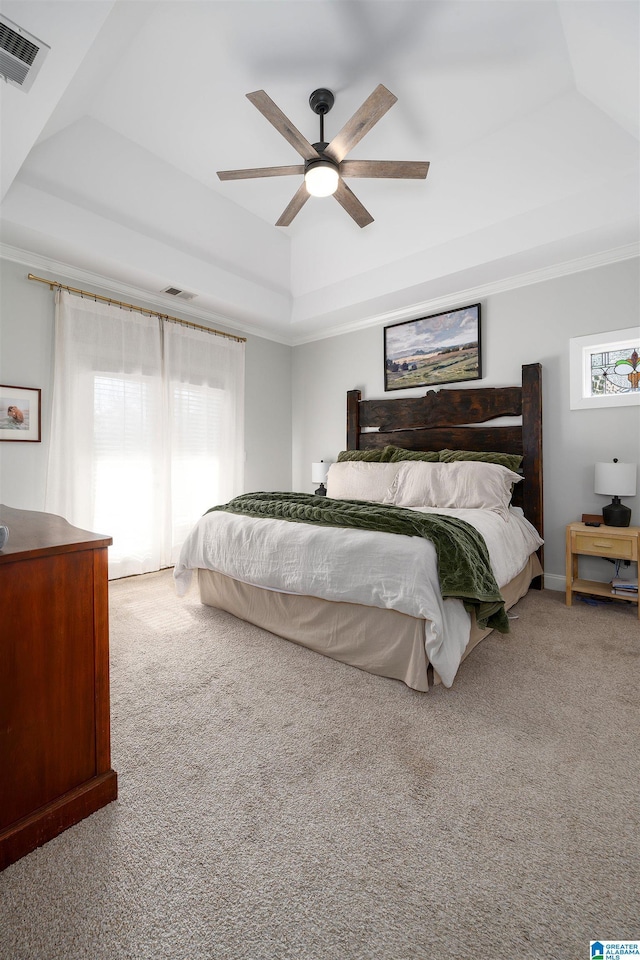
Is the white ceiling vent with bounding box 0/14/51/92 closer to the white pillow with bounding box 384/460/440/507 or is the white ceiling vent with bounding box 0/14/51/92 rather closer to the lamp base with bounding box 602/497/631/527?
the white pillow with bounding box 384/460/440/507

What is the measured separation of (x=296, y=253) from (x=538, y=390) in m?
2.81

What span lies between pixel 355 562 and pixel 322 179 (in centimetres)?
211

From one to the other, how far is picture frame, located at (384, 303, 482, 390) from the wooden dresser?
3.59 metres

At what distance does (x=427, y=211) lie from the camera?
3.65 meters

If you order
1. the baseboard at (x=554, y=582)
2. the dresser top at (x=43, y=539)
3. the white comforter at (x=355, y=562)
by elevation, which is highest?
the dresser top at (x=43, y=539)

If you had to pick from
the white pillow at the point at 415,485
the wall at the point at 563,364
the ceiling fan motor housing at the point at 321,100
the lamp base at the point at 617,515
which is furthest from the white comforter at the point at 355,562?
the ceiling fan motor housing at the point at 321,100

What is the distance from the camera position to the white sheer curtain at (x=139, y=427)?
11.4 feet

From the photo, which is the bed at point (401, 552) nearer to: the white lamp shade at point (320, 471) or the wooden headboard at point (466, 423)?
the wooden headboard at point (466, 423)

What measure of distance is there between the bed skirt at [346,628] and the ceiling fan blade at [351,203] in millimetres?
2416

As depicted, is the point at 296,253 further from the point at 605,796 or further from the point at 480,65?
the point at 605,796

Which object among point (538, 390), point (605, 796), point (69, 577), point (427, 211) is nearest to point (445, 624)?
point (605, 796)

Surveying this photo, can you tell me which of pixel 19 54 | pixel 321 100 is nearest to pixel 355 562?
pixel 19 54

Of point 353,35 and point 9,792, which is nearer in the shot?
point 9,792

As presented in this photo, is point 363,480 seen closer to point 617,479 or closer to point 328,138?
point 617,479
